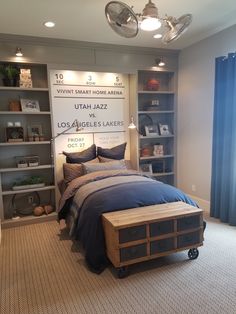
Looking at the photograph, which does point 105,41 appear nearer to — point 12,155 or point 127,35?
point 127,35

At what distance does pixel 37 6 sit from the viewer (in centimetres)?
260

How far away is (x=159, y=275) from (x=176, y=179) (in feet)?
8.46

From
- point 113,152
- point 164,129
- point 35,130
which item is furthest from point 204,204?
point 35,130

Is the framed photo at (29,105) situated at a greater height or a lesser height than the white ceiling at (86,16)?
lesser

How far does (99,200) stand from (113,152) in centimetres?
161

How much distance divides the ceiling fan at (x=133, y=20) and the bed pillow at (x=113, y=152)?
6.89 feet

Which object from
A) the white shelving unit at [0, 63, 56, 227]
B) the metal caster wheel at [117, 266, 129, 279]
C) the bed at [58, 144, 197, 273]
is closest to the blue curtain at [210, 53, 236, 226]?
the bed at [58, 144, 197, 273]

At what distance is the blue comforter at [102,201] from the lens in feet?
7.79

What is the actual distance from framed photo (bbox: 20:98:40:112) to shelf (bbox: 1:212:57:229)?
62.7 inches

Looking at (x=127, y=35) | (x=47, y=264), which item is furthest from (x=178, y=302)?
(x=127, y=35)

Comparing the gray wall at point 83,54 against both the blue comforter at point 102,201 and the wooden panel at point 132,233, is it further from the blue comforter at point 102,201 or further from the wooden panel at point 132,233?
the wooden panel at point 132,233

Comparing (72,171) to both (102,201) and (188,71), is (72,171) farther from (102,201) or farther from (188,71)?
(188,71)

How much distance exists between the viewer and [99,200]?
99.7 inches

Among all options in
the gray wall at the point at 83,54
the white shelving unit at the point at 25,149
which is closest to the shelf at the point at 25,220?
the white shelving unit at the point at 25,149
